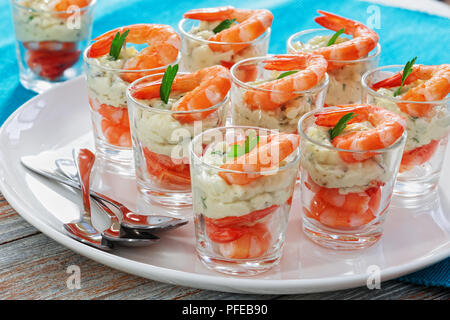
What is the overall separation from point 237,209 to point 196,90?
1.81ft

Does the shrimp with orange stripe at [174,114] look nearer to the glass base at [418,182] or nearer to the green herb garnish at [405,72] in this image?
the green herb garnish at [405,72]

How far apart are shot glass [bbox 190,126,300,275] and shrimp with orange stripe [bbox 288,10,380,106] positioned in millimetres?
759

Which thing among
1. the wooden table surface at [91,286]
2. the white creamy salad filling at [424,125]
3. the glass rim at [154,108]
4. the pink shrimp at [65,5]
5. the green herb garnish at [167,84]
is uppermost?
the green herb garnish at [167,84]

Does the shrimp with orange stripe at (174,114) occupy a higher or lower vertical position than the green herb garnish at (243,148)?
lower

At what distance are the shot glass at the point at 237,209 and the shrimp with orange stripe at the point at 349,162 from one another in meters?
0.12

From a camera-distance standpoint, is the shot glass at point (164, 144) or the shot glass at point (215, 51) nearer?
the shot glass at point (164, 144)

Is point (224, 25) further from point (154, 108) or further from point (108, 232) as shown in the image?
point (108, 232)

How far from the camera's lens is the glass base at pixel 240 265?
6.19 ft

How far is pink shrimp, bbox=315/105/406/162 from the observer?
1.90m

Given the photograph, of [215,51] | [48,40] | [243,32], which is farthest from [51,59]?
[243,32]

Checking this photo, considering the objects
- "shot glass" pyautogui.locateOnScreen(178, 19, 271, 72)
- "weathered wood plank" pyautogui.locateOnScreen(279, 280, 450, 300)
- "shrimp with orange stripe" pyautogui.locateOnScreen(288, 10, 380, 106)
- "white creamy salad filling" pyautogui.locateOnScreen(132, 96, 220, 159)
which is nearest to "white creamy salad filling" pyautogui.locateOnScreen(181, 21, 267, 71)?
"shot glass" pyautogui.locateOnScreen(178, 19, 271, 72)

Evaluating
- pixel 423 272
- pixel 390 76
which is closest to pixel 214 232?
pixel 423 272

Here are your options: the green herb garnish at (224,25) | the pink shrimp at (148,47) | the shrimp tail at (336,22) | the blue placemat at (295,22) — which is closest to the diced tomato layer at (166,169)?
the pink shrimp at (148,47)

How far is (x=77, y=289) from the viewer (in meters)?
1.88
